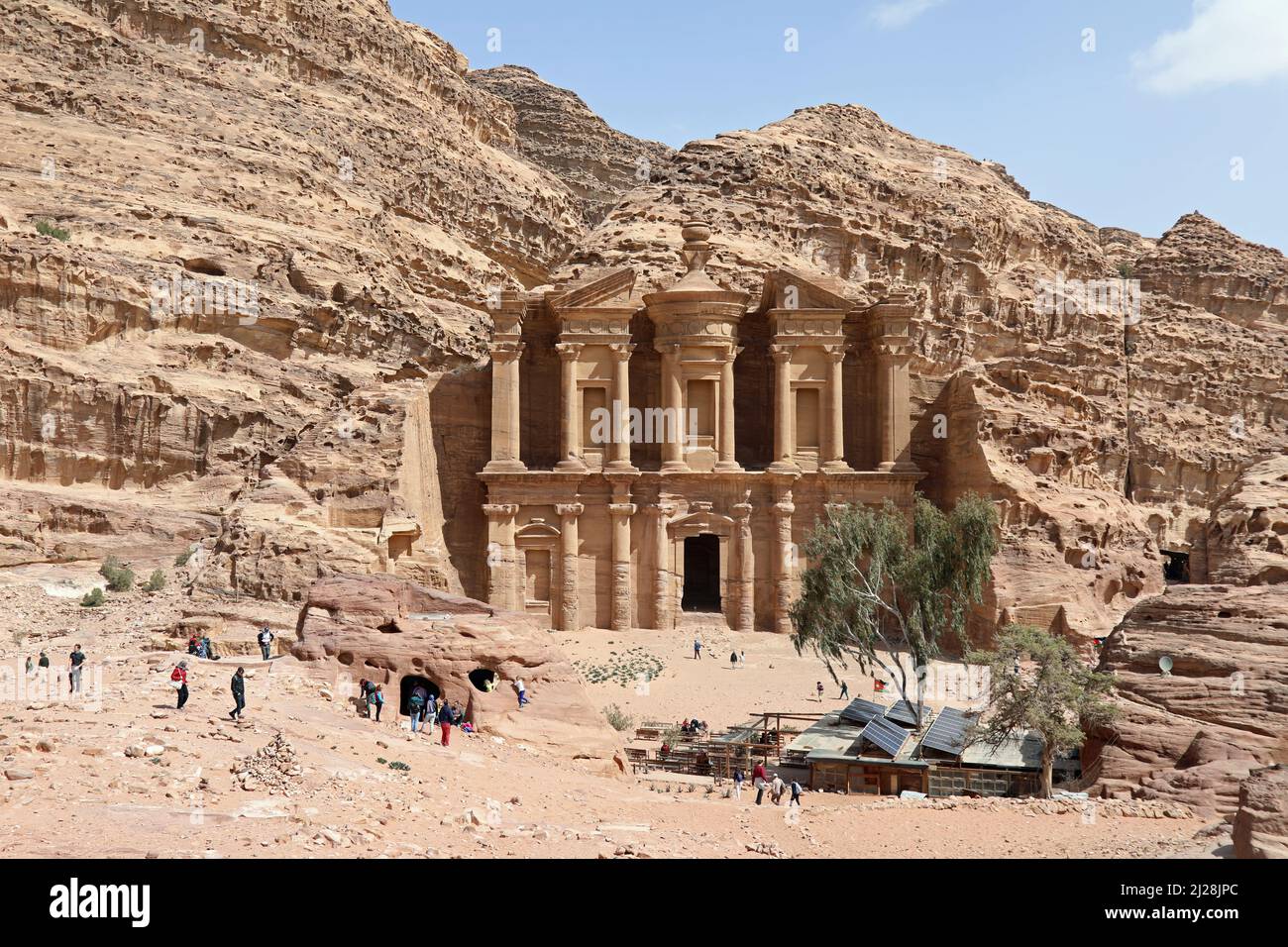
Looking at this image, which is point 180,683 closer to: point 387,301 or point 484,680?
point 484,680

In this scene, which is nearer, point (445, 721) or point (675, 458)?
point (445, 721)

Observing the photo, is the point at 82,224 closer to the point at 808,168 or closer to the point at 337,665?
the point at 337,665

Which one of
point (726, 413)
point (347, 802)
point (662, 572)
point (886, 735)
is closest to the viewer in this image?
point (347, 802)

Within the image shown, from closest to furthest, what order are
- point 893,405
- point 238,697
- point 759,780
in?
point 238,697, point 759,780, point 893,405

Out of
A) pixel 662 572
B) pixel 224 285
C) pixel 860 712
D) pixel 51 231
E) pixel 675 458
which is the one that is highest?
pixel 51 231

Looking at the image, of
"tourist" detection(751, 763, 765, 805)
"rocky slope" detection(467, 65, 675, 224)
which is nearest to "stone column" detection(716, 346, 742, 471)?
"tourist" detection(751, 763, 765, 805)

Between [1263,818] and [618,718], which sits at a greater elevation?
[1263,818]

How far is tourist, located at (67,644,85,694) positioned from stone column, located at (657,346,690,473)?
22724 millimetres

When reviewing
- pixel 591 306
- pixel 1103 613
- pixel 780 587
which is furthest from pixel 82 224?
pixel 1103 613

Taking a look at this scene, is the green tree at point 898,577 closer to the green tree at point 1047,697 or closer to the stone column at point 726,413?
the green tree at point 1047,697

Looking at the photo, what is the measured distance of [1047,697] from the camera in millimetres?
21750

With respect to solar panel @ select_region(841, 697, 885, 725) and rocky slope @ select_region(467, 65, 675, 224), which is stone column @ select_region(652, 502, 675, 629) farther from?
rocky slope @ select_region(467, 65, 675, 224)

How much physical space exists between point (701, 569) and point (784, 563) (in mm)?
7993

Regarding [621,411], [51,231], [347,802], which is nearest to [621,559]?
[621,411]
